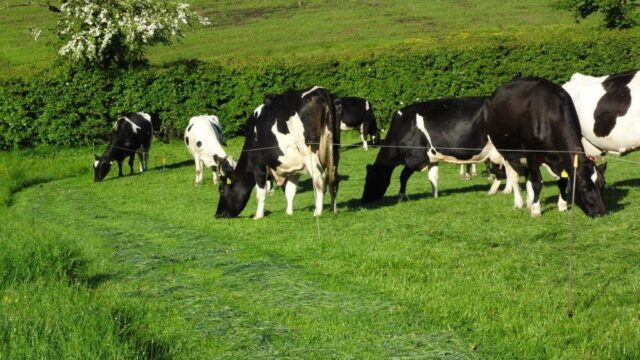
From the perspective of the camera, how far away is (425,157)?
17.2 meters

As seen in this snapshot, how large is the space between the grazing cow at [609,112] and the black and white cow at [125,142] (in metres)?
15.2

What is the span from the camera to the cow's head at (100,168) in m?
25.6

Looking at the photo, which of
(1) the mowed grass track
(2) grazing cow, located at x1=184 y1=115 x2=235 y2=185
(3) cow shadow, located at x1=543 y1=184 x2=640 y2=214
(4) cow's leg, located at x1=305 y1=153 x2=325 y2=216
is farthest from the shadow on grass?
(2) grazing cow, located at x1=184 y1=115 x2=235 y2=185

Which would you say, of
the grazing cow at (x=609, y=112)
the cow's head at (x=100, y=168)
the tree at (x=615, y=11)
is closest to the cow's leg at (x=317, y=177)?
the grazing cow at (x=609, y=112)

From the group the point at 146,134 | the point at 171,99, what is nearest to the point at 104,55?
the point at 171,99

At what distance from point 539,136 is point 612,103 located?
1.95 meters

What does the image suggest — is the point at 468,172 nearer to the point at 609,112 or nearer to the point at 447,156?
the point at 447,156

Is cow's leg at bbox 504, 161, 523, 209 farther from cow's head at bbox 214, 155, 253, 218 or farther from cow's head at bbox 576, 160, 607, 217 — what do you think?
cow's head at bbox 214, 155, 253, 218

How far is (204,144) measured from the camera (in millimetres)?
22359

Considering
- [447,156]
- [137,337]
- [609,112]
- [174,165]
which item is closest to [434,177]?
[447,156]

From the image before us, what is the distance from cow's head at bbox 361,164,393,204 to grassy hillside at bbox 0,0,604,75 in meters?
38.2

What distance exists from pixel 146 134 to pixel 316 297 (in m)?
19.0

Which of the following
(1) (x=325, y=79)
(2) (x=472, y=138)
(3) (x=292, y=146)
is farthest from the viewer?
(1) (x=325, y=79)

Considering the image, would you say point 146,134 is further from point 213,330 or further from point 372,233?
point 213,330
